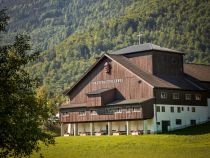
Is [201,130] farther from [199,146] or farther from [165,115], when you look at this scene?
[199,146]

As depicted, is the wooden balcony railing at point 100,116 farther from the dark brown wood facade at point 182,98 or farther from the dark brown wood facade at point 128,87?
the dark brown wood facade at point 182,98

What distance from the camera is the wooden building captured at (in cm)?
8638

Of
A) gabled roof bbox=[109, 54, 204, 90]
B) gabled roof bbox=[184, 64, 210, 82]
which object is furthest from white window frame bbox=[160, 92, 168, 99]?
gabled roof bbox=[184, 64, 210, 82]

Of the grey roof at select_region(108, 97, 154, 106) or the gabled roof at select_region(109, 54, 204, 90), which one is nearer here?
the grey roof at select_region(108, 97, 154, 106)

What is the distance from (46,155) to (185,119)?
119 ft

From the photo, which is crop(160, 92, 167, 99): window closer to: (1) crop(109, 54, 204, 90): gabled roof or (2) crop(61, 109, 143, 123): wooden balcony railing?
(1) crop(109, 54, 204, 90): gabled roof

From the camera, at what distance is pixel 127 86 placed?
296 ft

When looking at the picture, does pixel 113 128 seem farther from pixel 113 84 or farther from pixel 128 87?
pixel 128 87

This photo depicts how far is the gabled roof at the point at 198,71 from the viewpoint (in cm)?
9994

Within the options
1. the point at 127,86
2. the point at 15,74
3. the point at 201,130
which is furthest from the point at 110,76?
the point at 15,74

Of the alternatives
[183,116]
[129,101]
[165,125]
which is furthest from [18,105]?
[183,116]

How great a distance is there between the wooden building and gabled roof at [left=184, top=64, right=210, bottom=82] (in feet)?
0.78

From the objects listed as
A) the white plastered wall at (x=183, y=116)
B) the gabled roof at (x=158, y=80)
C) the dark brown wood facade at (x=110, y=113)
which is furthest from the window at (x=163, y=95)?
the dark brown wood facade at (x=110, y=113)

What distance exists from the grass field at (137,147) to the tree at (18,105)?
58.3 ft
